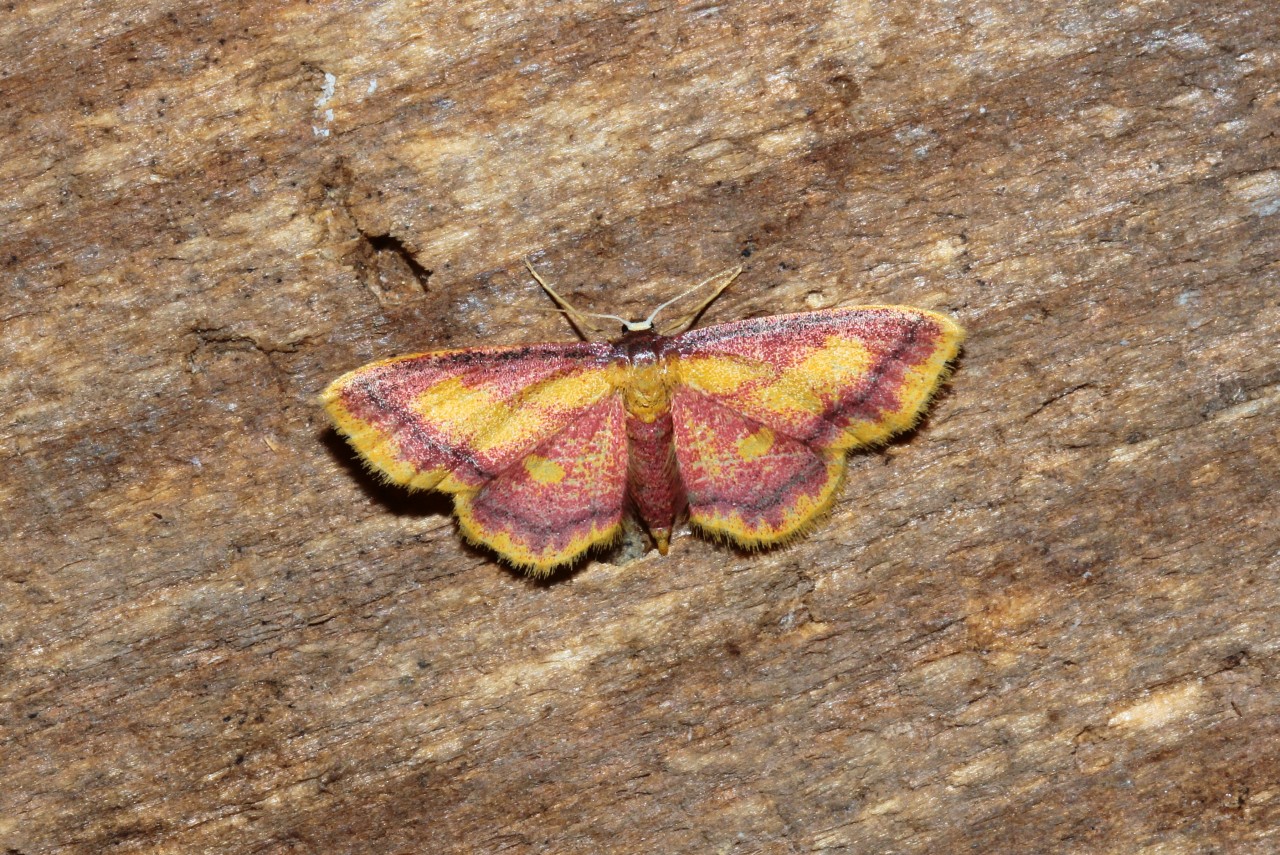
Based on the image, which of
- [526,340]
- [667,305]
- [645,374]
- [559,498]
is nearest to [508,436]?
[559,498]

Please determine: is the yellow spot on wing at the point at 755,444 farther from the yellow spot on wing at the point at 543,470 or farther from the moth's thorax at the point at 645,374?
the yellow spot on wing at the point at 543,470

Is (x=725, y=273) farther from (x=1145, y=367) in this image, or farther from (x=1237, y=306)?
(x=1237, y=306)

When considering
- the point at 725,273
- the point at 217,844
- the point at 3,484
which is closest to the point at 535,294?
the point at 725,273

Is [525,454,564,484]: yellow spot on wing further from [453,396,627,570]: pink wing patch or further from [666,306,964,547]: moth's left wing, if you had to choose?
[666,306,964,547]: moth's left wing

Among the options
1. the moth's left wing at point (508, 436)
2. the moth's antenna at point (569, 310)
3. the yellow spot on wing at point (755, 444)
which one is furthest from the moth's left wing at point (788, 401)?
the moth's antenna at point (569, 310)

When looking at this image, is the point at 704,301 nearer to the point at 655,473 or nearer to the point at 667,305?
the point at 667,305

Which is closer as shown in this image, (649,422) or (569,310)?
(649,422)

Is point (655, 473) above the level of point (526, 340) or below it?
below
